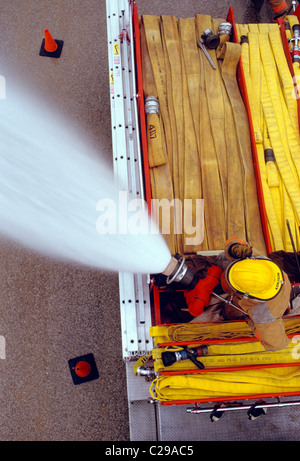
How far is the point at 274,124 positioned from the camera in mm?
4258

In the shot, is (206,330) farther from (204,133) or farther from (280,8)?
(280,8)

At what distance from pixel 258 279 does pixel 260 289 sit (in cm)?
8

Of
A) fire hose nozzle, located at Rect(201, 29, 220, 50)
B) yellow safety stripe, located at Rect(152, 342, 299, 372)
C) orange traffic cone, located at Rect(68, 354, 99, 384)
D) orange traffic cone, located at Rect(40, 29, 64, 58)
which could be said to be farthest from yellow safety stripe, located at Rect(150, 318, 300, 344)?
orange traffic cone, located at Rect(40, 29, 64, 58)

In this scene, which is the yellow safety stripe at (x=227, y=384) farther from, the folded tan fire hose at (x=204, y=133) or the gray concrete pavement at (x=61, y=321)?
the gray concrete pavement at (x=61, y=321)

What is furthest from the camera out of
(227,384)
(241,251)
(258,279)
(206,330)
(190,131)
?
(190,131)

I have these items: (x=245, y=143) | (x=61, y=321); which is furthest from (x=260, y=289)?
(x=61, y=321)

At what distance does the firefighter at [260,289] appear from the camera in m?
2.43

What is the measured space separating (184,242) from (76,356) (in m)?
2.30

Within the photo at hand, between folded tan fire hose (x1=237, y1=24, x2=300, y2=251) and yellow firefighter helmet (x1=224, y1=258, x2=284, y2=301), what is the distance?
1.51m

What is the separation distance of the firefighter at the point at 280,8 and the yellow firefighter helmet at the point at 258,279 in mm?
4947

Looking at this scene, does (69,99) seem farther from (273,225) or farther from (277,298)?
(277,298)

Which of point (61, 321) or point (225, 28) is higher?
point (225, 28)

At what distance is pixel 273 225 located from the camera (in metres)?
3.95
